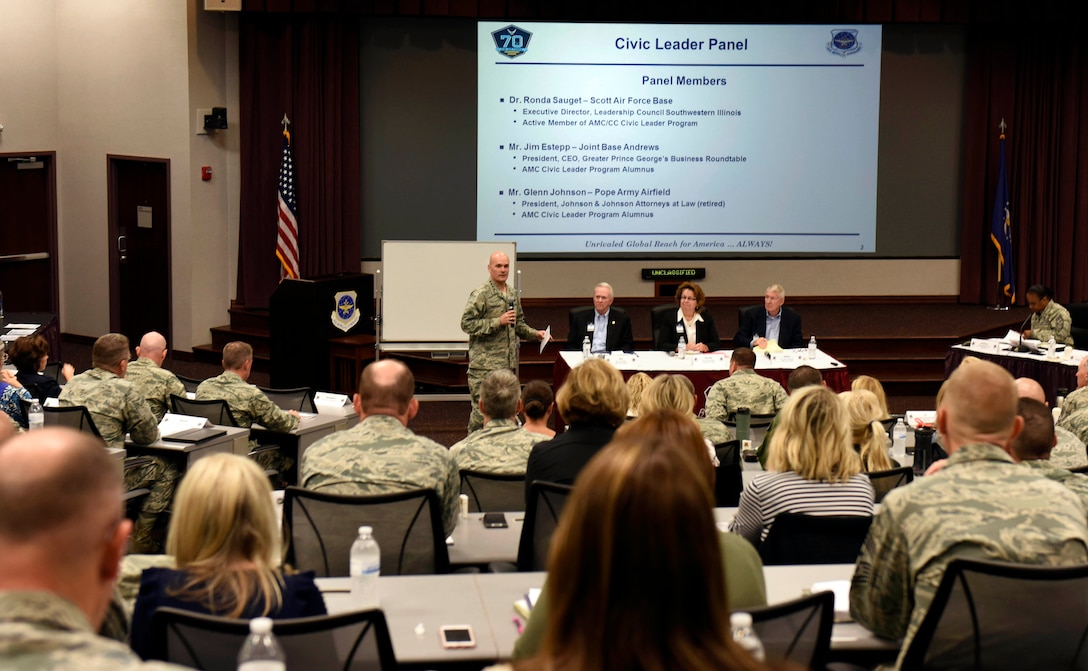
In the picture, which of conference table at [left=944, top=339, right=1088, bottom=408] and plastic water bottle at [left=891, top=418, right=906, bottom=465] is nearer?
plastic water bottle at [left=891, top=418, right=906, bottom=465]

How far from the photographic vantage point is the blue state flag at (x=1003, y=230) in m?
12.4

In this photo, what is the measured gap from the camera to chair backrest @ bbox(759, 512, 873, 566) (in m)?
3.75

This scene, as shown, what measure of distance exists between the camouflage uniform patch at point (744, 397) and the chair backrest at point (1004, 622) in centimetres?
413

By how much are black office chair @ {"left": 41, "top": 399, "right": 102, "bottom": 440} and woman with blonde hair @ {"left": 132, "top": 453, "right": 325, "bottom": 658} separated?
3218mm

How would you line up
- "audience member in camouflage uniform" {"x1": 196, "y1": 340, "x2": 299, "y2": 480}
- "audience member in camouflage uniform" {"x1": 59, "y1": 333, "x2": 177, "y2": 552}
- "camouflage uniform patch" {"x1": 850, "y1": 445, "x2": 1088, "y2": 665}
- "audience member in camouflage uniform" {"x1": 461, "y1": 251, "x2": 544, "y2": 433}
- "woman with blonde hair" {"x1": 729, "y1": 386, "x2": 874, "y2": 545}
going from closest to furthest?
"camouflage uniform patch" {"x1": 850, "y1": 445, "x2": 1088, "y2": 665}, "woman with blonde hair" {"x1": 729, "y1": 386, "x2": 874, "y2": 545}, "audience member in camouflage uniform" {"x1": 59, "y1": 333, "x2": 177, "y2": 552}, "audience member in camouflage uniform" {"x1": 196, "y1": 340, "x2": 299, "y2": 480}, "audience member in camouflage uniform" {"x1": 461, "y1": 251, "x2": 544, "y2": 433}

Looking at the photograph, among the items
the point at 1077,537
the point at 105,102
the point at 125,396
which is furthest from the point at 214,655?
the point at 105,102

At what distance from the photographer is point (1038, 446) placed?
3789 millimetres

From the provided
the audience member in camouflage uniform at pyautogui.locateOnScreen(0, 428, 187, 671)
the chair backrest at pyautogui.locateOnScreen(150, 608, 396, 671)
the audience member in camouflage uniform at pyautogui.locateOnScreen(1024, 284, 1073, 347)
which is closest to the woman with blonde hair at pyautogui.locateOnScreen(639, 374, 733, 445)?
the chair backrest at pyautogui.locateOnScreen(150, 608, 396, 671)

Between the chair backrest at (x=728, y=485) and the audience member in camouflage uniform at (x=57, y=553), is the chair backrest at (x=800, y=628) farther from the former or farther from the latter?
the chair backrest at (x=728, y=485)

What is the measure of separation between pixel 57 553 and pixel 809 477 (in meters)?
2.77

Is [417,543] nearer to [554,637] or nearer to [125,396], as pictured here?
[554,637]

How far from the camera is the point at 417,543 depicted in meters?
3.77

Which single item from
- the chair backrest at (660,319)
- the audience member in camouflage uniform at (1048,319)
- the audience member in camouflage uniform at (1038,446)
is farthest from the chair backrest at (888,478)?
the audience member in camouflage uniform at (1048,319)

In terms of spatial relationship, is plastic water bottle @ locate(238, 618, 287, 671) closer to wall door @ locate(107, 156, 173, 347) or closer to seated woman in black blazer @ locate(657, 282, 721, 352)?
seated woman in black blazer @ locate(657, 282, 721, 352)
